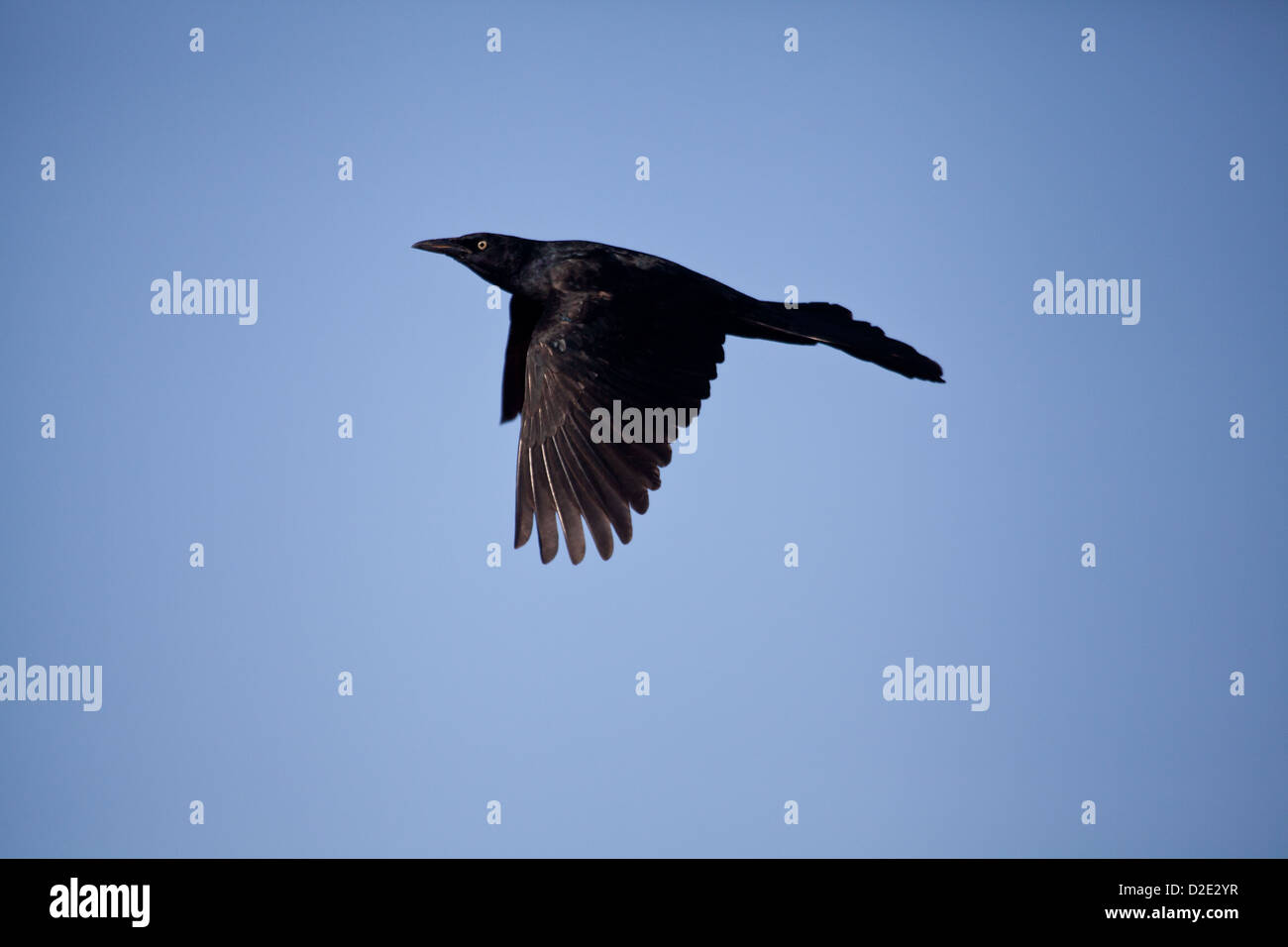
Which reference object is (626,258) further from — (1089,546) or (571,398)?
(1089,546)

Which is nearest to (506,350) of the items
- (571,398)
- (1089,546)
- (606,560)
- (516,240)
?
(516,240)

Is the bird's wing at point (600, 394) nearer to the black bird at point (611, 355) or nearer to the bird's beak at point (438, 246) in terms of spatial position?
the black bird at point (611, 355)

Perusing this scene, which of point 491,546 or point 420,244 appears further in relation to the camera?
point 491,546

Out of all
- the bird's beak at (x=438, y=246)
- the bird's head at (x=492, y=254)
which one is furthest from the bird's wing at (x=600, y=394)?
the bird's beak at (x=438, y=246)

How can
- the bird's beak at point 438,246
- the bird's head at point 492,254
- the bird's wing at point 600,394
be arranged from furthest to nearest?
the bird's beak at point 438,246 < the bird's head at point 492,254 < the bird's wing at point 600,394

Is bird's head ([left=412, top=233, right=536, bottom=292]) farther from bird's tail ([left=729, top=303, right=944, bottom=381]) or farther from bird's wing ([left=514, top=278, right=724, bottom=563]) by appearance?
bird's tail ([left=729, top=303, right=944, bottom=381])

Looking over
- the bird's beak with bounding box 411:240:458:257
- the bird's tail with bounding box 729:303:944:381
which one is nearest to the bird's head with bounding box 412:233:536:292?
the bird's beak with bounding box 411:240:458:257
